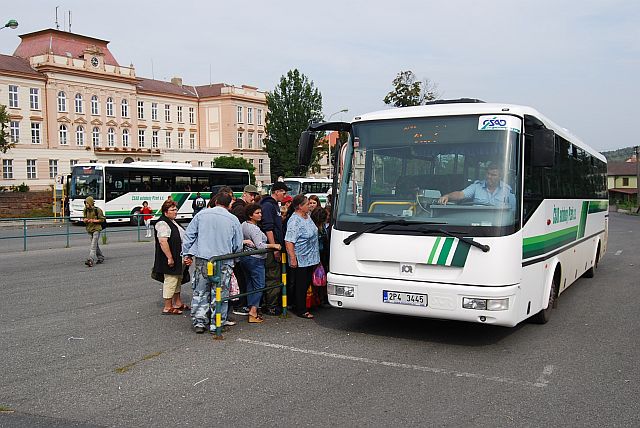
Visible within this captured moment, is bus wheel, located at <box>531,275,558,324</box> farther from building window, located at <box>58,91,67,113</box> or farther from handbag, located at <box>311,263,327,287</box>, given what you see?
building window, located at <box>58,91,67,113</box>

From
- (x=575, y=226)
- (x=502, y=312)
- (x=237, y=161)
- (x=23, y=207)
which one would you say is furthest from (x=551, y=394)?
(x=237, y=161)

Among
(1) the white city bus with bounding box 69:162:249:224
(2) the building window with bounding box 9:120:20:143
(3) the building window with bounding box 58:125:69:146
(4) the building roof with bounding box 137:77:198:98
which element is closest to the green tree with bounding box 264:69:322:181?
(4) the building roof with bounding box 137:77:198:98

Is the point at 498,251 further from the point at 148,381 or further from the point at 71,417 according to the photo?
the point at 71,417

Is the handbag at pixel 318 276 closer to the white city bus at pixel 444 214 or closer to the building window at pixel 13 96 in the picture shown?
the white city bus at pixel 444 214

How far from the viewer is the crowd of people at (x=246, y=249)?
26.8 ft

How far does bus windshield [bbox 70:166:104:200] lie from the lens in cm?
3388

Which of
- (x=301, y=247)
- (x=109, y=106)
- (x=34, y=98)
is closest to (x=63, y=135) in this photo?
(x=34, y=98)

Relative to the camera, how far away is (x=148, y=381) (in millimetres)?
6223

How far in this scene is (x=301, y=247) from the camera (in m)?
8.95

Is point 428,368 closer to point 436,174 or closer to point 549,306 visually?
point 436,174

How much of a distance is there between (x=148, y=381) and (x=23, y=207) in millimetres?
43277

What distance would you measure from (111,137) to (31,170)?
36.5 feet

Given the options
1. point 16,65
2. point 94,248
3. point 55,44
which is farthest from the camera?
point 55,44

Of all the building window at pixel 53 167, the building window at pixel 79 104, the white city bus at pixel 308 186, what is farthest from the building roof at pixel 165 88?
the white city bus at pixel 308 186
